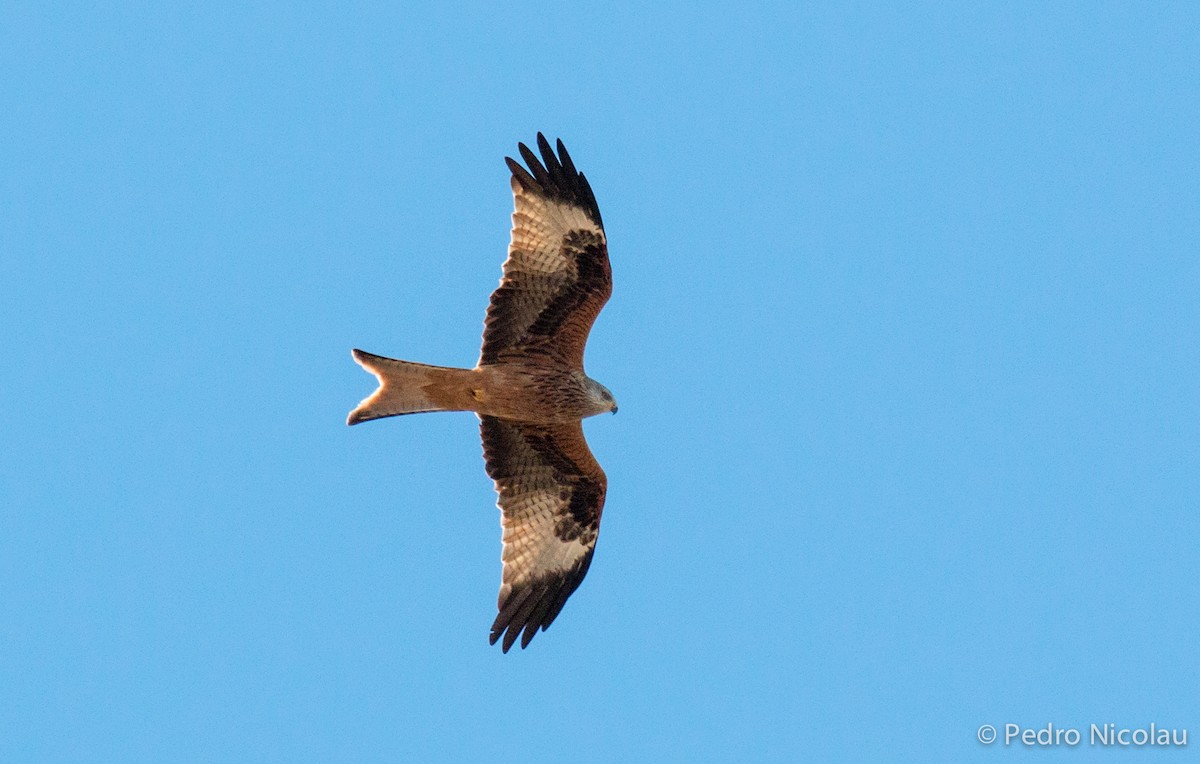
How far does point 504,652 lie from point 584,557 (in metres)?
0.99

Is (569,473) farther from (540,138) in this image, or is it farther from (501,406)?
(540,138)

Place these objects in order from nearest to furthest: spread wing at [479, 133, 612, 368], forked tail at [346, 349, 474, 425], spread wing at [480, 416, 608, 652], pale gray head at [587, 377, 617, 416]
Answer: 1. forked tail at [346, 349, 474, 425]
2. spread wing at [479, 133, 612, 368]
3. pale gray head at [587, 377, 617, 416]
4. spread wing at [480, 416, 608, 652]

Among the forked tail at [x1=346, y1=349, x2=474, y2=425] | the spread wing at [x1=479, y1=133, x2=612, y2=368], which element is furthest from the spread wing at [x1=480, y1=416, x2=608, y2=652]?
the spread wing at [x1=479, y1=133, x2=612, y2=368]

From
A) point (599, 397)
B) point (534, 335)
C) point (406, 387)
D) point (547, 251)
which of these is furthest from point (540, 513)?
point (547, 251)

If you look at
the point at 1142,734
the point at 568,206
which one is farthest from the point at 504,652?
the point at 1142,734

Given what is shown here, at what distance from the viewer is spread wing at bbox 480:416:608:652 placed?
13383 mm

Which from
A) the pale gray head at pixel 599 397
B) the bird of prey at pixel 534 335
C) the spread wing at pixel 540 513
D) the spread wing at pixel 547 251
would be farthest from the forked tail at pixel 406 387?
the pale gray head at pixel 599 397

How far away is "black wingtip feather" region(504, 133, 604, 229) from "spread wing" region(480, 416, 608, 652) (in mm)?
1707

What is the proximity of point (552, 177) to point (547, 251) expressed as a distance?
1.72 ft

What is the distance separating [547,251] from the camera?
1280 centimetres

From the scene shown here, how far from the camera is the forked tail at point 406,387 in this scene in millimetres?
12516

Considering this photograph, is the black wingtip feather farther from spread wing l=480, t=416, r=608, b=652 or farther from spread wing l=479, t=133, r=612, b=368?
spread wing l=480, t=416, r=608, b=652

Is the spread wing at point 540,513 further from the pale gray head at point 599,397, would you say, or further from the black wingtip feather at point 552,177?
the black wingtip feather at point 552,177

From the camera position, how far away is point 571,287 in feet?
42.1
